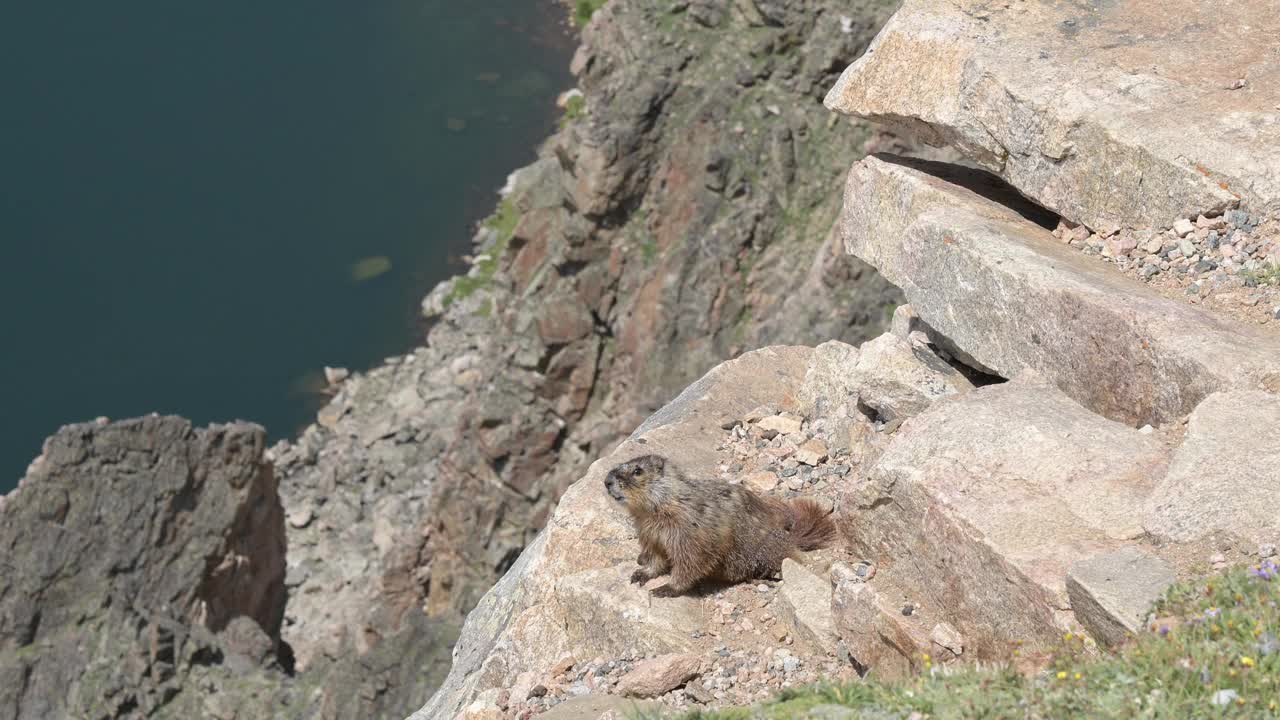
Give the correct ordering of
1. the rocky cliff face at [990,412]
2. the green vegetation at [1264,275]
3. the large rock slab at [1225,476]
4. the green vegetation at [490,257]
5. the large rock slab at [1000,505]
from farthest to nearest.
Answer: the green vegetation at [490,257] < the green vegetation at [1264,275] < the rocky cliff face at [990,412] < the large rock slab at [1000,505] < the large rock slab at [1225,476]

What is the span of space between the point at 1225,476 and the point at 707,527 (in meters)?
3.48

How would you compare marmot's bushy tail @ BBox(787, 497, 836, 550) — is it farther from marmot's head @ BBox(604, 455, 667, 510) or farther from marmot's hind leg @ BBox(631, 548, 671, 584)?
marmot's head @ BBox(604, 455, 667, 510)

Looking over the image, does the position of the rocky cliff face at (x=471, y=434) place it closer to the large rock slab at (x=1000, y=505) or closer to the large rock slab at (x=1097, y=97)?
the large rock slab at (x=1097, y=97)

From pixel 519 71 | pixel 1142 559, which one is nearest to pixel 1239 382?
pixel 1142 559

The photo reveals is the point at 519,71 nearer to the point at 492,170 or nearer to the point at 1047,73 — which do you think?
the point at 492,170

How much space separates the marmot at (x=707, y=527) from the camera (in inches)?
352

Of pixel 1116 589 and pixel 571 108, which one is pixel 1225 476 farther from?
pixel 571 108

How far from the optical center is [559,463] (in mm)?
32969

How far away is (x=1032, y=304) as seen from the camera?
9133mm

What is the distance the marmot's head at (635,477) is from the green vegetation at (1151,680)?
9.20 ft

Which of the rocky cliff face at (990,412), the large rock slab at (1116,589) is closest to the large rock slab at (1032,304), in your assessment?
the rocky cliff face at (990,412)

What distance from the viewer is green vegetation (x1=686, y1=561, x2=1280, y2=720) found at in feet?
18.5

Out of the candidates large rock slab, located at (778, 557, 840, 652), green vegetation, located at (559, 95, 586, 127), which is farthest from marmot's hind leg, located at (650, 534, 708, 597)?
green vegetation, located at (559, 95, 586, 127)

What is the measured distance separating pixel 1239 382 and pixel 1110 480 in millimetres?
1093
